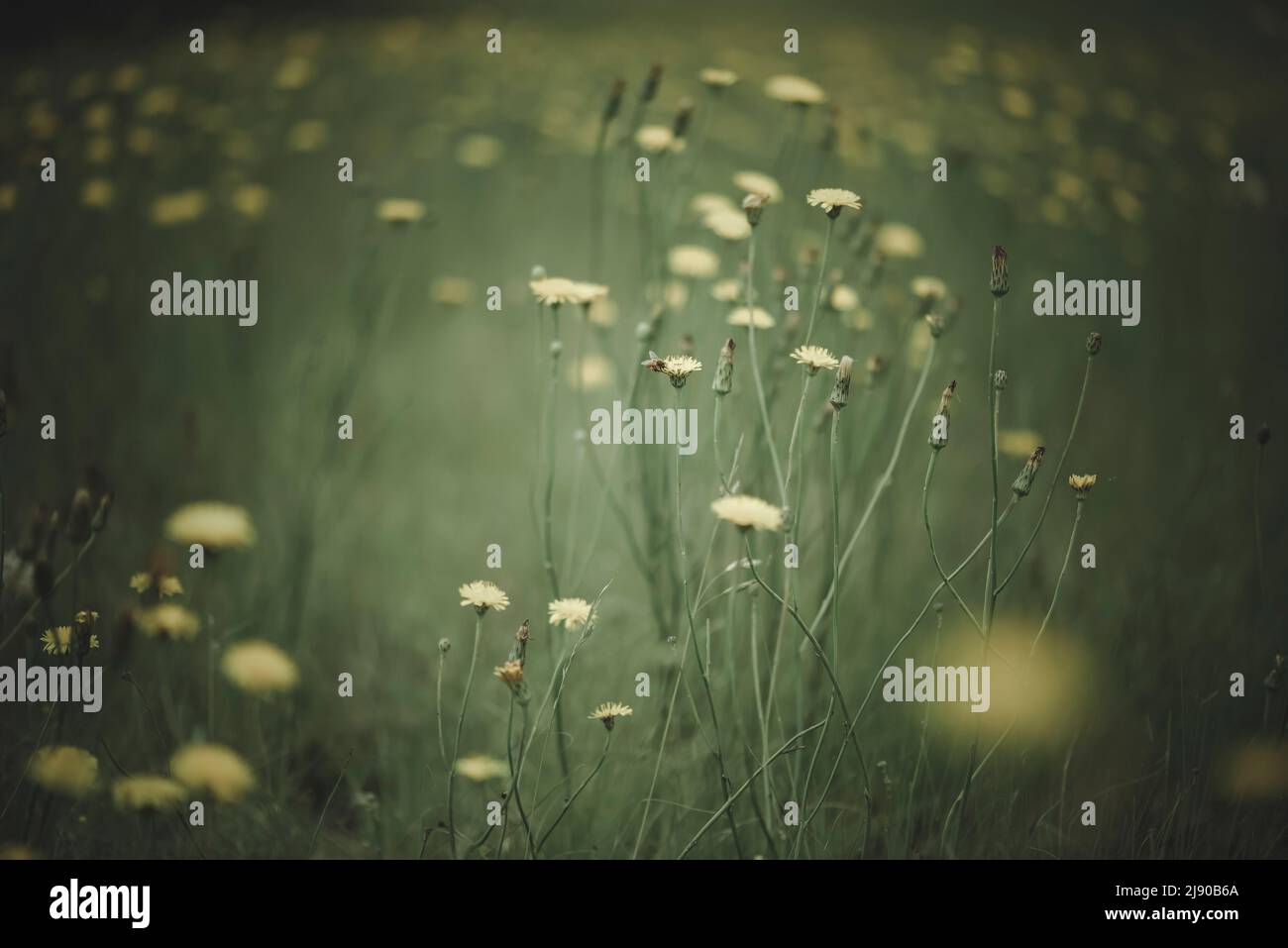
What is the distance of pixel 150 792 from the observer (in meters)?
1.20

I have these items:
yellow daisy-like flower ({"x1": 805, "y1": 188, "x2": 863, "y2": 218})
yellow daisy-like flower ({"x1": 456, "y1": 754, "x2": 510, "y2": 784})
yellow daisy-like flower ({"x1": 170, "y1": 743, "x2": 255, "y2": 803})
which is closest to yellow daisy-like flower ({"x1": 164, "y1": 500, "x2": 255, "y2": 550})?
yellow daisy-like flower ({"x1": 170, "y1": 743, "x2": 255, "y2": 803})

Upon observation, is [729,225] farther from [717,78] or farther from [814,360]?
[814,360]

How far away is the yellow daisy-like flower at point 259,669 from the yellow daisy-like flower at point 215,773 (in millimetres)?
119

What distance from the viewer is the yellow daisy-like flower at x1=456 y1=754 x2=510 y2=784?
136 cm

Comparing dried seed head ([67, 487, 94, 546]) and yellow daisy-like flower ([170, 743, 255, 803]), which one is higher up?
dried seed head ([67, 487, 94, 546])

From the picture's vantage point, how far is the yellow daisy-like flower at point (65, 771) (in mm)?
1319

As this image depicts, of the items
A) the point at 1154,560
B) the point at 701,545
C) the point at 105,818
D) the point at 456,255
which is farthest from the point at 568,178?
the point at 105,818

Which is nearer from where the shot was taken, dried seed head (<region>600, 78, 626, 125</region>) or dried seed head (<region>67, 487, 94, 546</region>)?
dried seed head (<region>67, 487, 94, 546</region>)

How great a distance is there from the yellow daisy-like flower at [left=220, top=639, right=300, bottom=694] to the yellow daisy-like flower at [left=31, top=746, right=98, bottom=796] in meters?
0.22

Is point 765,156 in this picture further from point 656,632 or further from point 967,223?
point 656,632

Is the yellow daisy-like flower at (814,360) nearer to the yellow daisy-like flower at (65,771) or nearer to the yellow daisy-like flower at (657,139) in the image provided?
the yellow daisy-like flower at (657,139)

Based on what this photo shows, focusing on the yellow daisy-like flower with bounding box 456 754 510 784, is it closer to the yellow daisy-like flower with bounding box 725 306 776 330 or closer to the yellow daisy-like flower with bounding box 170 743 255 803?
the yellow daisy-like flower with bounding box 170 743 255 803

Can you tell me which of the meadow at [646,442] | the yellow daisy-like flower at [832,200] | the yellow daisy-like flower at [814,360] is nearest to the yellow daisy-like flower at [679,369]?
the meadow at [646,442]
